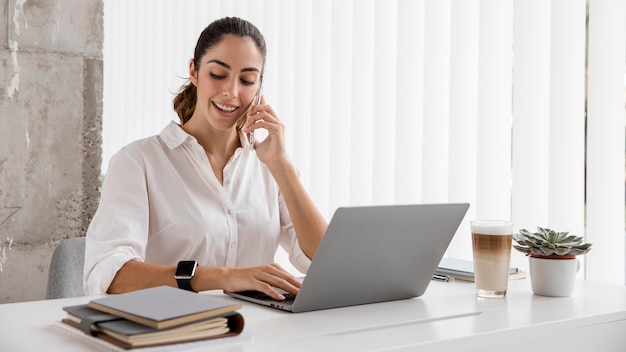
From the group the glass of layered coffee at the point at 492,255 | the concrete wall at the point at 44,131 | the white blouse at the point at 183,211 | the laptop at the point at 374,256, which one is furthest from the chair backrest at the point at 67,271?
the glass of layered coffee at the point at 492,255

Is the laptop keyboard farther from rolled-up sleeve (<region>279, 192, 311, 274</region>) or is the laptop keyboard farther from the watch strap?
rolled-up sleeve (<region>279, 192, 311, 274</region>)

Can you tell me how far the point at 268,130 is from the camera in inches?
87.0

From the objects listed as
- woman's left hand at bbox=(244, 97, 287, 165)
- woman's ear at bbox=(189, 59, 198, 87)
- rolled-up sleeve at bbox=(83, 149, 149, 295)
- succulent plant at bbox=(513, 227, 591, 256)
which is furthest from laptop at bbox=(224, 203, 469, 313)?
woman's ear at bbox=(189, 59, 198, 87)

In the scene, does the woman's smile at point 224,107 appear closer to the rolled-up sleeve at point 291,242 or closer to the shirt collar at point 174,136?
the shirt collar at point 174,136

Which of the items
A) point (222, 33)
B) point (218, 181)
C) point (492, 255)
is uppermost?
point (222, 33)

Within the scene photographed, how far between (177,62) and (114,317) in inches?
131

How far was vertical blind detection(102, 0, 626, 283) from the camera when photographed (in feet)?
7.38

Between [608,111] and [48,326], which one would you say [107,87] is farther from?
[48,326]

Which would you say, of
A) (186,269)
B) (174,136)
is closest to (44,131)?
(174,136)

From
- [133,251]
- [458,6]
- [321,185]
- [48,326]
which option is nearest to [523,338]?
[48,326]

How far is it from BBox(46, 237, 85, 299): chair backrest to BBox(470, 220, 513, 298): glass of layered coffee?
1165 millimetres

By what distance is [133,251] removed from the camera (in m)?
1.89

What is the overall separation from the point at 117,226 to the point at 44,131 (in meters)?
0.92

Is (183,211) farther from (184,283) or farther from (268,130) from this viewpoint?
(184,283)
